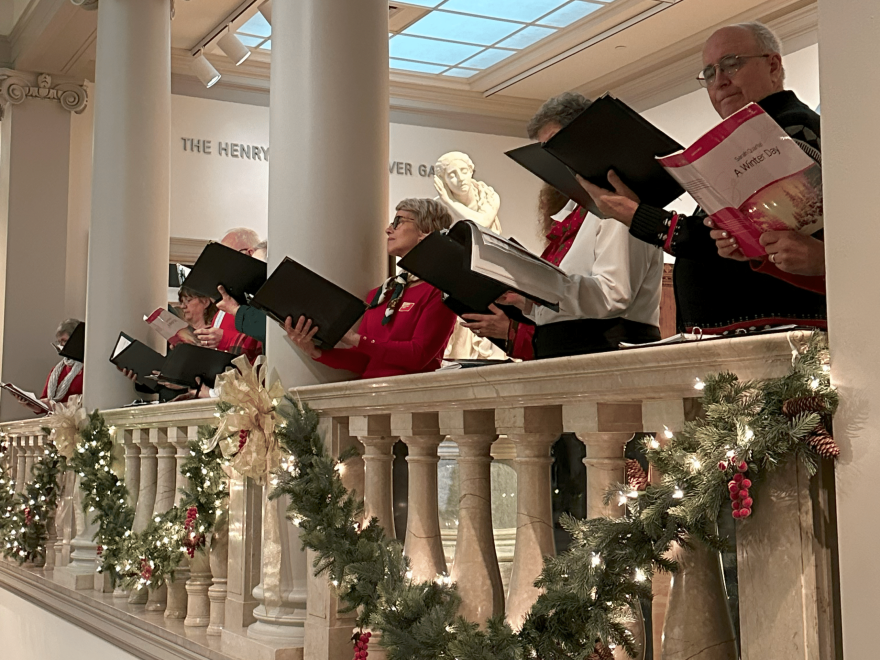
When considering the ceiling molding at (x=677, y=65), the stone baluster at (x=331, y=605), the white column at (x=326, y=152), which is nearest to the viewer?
the stone baluster at (x=331, y=605)

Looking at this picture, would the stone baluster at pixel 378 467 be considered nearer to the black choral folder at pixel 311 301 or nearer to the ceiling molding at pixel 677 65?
the black choral folder at pixel 311 301

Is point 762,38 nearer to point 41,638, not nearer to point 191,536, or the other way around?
point 191,536

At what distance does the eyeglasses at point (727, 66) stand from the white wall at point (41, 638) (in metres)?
3.27

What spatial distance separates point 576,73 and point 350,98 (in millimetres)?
7944

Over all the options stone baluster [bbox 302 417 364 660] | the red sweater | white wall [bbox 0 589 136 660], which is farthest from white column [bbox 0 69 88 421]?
stone baluster [bbox 302 417 364 660]

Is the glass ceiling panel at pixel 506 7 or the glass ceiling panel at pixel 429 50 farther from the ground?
the glass ceiling panel at pixel 506 7

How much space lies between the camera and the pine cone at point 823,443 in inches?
62.8

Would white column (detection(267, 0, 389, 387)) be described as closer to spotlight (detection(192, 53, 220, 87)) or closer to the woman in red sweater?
the woman in red sweater

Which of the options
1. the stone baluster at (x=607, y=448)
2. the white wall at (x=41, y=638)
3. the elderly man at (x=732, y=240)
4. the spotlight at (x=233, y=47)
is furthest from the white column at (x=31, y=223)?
the stone baluster at (x=607, y=448)

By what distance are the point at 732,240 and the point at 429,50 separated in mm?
8770

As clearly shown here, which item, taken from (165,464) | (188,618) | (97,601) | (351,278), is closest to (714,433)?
(351,278)

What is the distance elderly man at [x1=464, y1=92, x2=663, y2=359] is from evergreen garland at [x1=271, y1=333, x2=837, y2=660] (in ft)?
2.52

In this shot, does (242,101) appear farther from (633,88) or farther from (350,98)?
(350,98)

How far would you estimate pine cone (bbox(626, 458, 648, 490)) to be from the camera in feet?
6.64
